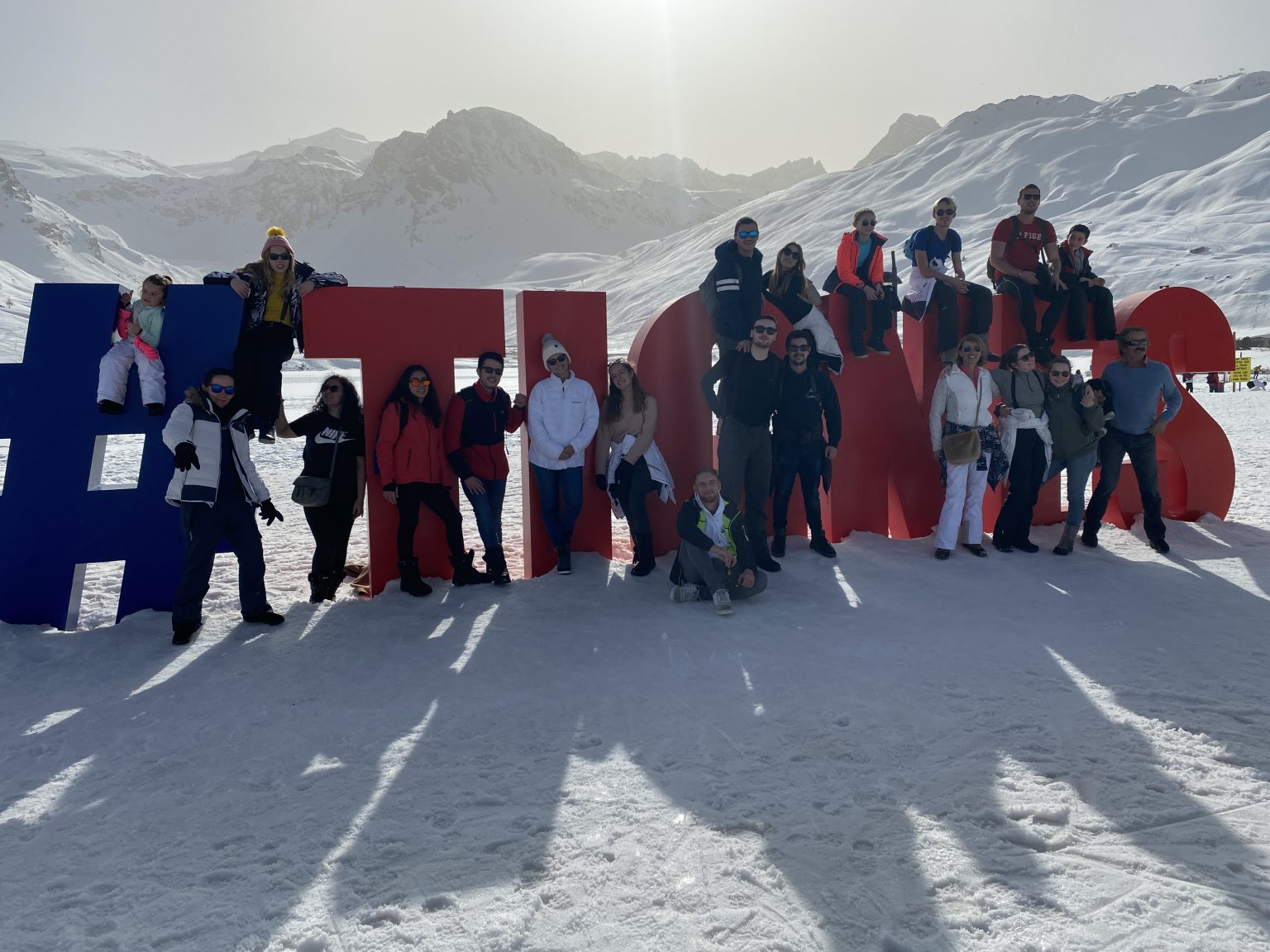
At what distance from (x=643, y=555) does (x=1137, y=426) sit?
13.8 feet

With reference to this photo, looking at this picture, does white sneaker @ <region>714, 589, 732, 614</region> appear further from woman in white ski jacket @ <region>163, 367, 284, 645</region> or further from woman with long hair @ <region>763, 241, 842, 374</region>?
woman in white ski jacket @ <region>163, 367, 284, 645</region>

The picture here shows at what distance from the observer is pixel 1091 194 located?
90438 millimetres

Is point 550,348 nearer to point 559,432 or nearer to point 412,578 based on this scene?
point 559,432

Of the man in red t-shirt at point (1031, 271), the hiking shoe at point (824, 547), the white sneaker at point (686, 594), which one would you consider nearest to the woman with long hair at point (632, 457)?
the white sneaker at point (686, 594)

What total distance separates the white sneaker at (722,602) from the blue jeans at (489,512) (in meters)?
1.65

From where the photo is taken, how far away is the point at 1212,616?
5.10 meters

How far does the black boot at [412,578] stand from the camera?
5660 millimetres

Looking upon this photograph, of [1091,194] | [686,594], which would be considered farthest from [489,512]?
[1091,194]

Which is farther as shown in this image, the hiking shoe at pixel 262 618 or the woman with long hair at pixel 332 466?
the woman with long hair at pixel 332 466

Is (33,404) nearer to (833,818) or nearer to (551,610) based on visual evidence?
(551,610)

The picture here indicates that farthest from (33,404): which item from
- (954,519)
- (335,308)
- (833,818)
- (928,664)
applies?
(954,519)

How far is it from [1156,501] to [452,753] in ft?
20.3

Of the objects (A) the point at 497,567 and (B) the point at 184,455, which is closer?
(B) the point at 184,455

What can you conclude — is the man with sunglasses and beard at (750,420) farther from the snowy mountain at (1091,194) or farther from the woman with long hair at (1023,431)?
the snowy mountain at (1091,194)
